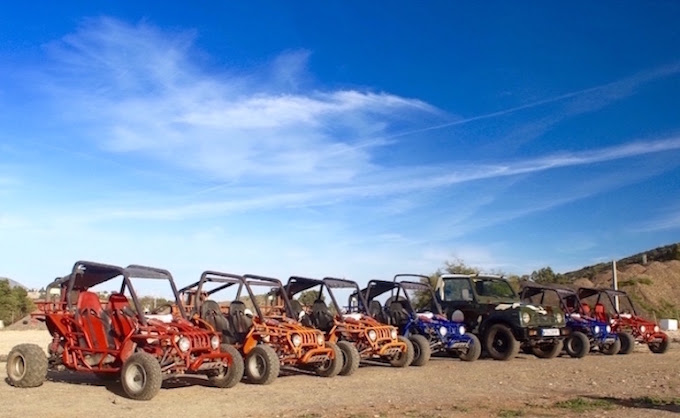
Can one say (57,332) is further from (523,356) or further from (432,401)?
(523,356)

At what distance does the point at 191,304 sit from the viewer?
547 inches

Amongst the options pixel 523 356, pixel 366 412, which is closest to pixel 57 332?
pixel 366 412

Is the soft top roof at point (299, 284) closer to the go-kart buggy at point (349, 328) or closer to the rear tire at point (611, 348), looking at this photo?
the go-kart buggy at point (349, 328)

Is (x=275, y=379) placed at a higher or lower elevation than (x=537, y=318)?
lower

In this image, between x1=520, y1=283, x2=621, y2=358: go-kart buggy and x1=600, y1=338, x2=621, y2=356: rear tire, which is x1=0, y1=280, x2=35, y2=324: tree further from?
x1=600, y1=338, x2=621, y2=356: rear tire

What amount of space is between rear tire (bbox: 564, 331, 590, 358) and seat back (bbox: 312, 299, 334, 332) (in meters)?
6.91

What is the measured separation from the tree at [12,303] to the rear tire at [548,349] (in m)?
39.5

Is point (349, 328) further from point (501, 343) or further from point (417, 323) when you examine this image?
point (501, 343)

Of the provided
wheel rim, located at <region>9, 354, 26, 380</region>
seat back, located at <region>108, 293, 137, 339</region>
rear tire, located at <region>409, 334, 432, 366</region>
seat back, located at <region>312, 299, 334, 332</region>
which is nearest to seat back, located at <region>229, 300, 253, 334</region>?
seat back, located at <region>108, 293, 137, 339</region>

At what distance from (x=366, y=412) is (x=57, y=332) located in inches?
221

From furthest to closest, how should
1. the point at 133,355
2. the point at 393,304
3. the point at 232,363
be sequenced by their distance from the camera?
1. the point at 393,304
2. the point at 232,363
3. the point at 133,355

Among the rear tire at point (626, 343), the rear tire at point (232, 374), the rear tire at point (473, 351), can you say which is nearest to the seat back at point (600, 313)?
the rear tire at point (626, 343)

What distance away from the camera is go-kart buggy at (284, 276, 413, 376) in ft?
49.9

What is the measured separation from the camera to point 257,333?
43.1 ft
